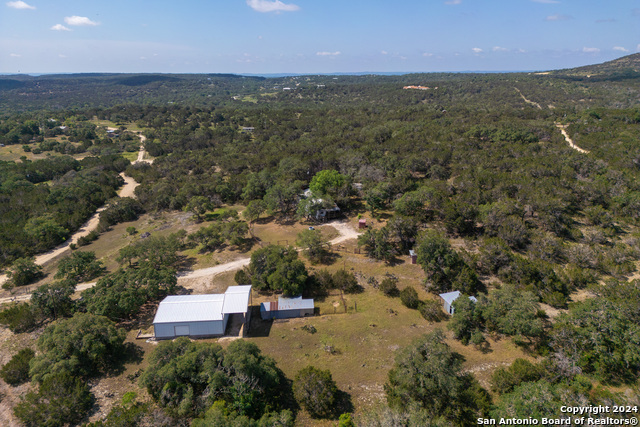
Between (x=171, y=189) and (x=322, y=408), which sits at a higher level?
(x=171, y=189)

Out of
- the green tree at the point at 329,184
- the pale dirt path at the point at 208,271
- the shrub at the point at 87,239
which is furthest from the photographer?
the green tree at the point at 329,184

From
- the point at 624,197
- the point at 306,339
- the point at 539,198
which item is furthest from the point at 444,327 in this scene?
the point at 624,197

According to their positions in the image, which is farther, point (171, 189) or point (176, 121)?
point (176, 121)

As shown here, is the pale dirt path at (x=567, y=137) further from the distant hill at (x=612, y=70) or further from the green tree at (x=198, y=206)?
the distant hill at (x=612, y=70)

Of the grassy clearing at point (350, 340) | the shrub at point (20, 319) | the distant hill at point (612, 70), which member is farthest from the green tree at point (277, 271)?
the distant hill at point (612, 70)

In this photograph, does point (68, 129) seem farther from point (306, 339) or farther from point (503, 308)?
point (503, 308)

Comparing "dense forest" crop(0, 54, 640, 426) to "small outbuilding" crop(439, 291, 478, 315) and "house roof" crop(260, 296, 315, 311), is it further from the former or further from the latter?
"small outbuilding" crop(439, 291, 478, 315)
